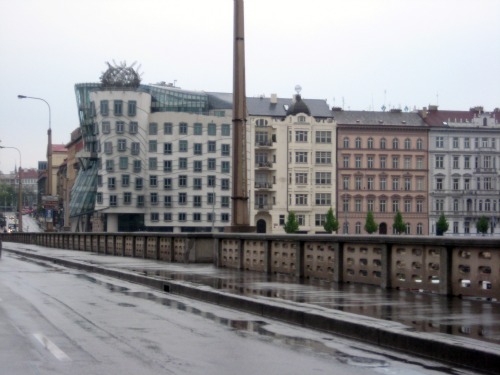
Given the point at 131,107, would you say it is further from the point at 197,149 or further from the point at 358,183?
the point at 358,183

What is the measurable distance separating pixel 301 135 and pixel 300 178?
542cm

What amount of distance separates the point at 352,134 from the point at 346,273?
95.5 metres

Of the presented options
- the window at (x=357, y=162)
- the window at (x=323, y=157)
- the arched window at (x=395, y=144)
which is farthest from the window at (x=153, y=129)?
the arched window at (x=395, y=144)

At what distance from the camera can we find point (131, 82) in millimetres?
118938

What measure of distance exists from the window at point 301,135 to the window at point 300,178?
14.1 feet

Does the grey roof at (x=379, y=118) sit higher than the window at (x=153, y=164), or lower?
higher

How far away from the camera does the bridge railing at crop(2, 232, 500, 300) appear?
583 inches

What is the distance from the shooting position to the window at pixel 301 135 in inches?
4488

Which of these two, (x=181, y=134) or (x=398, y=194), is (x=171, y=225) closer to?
(x=181, y=134)

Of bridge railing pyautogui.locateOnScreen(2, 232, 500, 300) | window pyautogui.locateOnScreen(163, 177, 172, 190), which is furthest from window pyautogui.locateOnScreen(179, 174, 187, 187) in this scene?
bridge railing pyautogui.locateOnScreen(2, 232, 500, 300)

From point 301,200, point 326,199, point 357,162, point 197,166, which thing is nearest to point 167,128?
point 197,166

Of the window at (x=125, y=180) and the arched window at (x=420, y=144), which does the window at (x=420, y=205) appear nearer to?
the arched window at (x=420, y=144)

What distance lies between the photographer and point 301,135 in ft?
375

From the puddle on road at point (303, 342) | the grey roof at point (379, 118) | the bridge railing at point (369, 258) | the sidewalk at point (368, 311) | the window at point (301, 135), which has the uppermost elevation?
the grey roof at point (379, 118)
